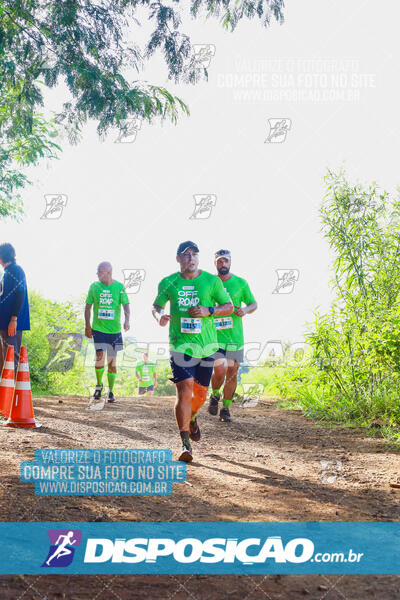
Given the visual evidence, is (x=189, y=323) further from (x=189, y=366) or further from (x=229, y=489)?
(x=229, y=489)

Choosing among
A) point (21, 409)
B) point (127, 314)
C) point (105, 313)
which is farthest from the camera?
point (127, 314)

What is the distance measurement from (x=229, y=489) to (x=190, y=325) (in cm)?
166

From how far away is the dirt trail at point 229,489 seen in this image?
8.85ft

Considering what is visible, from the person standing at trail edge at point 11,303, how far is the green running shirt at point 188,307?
279 cm

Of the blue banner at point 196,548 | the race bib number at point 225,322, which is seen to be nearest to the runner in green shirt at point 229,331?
the race bib number at point 225,322

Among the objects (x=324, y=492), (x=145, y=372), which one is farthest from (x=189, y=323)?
(x=145, y=372)

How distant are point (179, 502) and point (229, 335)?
14.5 feet

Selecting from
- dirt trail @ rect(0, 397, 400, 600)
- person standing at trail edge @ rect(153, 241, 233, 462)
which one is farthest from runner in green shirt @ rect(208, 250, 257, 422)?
person standing at trail edge @ rect(153, 241, 233, 462)

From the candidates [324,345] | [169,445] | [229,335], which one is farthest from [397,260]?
[169,445]

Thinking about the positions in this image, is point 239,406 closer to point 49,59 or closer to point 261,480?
point 261,480

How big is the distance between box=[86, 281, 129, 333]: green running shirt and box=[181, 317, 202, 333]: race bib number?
15.1 feet

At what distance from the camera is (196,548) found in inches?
126

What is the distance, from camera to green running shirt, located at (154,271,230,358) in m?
5.55

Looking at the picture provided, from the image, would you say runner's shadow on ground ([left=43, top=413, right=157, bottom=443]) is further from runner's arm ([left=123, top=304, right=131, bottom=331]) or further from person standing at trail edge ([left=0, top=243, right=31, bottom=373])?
runner's arm ([left=123, top=304, right=131, bottom=331])
